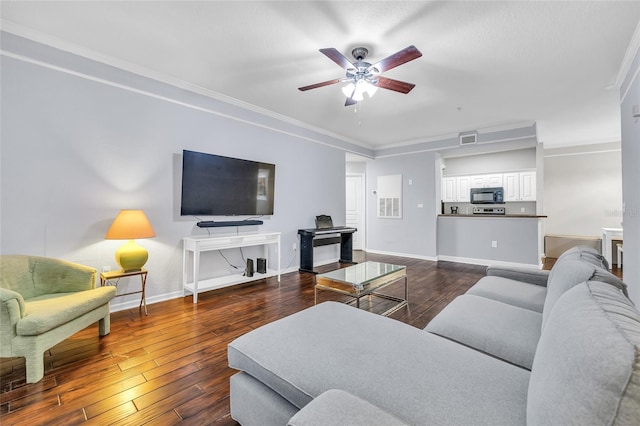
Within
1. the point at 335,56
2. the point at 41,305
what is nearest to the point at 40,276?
the point at 41,305

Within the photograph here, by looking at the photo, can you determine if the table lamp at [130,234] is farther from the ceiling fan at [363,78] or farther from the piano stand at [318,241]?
the piano stand at [318,241]

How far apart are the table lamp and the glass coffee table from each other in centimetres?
184

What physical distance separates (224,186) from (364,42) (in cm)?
243

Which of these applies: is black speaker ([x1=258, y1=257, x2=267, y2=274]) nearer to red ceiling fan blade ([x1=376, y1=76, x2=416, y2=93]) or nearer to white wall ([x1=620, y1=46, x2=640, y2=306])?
red ceiling fan blade ([x1=376, y1=76, x2=416, y2=93])

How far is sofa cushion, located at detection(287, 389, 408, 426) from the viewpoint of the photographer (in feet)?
2.45

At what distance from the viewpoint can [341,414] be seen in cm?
77

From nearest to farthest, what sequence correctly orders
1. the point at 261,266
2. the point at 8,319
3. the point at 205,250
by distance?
the point at 8,319
the point at 205,250
the point at 261,266

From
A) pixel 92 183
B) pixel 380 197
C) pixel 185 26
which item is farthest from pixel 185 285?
pixel 380 197

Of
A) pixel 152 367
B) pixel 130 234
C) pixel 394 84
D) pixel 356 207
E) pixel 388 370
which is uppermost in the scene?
pixel 394 84

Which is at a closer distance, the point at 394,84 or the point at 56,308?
the point at 56,308

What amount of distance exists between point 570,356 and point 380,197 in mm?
6290

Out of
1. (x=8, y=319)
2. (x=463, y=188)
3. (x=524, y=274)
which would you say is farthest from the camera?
(x=463, y=188)

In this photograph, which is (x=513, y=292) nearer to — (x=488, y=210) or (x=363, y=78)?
(x=363, y=78)

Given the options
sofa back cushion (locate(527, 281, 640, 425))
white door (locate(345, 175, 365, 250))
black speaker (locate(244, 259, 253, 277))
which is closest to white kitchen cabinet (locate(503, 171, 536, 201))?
white door (locate(345, 175, 365, 250))
